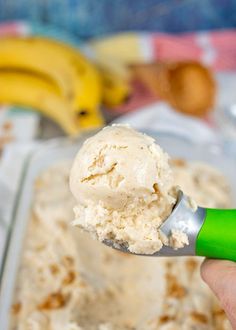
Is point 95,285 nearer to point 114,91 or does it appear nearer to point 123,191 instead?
point 123,191

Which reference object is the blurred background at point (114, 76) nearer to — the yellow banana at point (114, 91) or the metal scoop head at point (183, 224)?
the yellow banana at point (114, 91)

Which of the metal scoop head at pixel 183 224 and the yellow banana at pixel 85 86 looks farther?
the yellow banana at pixel 85 86

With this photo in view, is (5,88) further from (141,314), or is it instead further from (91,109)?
(141,314)

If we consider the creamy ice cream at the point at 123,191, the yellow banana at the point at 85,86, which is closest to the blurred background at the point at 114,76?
the yellow banana at the point at 85,86

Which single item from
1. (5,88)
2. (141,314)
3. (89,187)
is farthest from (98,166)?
(5,88)

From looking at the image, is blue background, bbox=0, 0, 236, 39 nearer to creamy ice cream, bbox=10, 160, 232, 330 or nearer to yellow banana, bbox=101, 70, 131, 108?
yellow banana, bbox=101, 70, 131, 108

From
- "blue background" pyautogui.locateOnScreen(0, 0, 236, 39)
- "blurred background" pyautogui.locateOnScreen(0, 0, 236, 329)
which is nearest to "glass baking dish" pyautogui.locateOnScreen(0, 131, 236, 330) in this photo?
"blurred background" pyautogui.locateOnScreen(0, 0, 236, 329)
